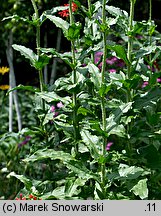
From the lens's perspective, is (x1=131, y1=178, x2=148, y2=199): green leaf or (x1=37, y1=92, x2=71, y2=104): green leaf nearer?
(x1=131, y1=178, x2=148, y2=199): green leaf


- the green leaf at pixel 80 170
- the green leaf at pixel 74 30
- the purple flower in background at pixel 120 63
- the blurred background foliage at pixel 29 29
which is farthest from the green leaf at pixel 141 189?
the purple flower in background at pixel 120 63

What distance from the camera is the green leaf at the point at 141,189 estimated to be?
6.05 ft

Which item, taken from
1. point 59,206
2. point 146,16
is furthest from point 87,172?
point 146,16

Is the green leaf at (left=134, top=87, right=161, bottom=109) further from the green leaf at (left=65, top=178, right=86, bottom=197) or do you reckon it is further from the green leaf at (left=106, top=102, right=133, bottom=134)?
the green leaf at (left=65, top=178, right=86, bottom=197)

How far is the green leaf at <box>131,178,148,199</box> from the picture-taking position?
184 cm

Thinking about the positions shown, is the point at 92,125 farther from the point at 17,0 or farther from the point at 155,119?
the point at 17,0

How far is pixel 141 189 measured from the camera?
1.87m

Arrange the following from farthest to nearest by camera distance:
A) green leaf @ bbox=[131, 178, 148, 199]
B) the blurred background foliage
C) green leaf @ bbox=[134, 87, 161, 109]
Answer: the blurred background foliage
green leaf @ bbox=[134, 87, 161, 109]
green leaf @ bbox=[131, 178, 148, 199]

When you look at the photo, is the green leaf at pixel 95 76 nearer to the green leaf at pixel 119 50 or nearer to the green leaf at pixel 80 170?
the green leaf at pixel 119 50

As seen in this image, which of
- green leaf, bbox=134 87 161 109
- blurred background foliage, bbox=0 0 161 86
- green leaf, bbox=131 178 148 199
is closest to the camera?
green leaf, bbox=131 178 148 199

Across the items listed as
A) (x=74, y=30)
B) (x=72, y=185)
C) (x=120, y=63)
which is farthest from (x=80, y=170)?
(x=120, y=63)

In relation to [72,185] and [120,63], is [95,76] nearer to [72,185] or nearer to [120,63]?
[72,185]

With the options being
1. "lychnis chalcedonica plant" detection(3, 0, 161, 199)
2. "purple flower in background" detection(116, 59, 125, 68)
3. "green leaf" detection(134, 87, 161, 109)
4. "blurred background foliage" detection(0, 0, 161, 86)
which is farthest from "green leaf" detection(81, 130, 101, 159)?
"purple flower in background" detection(116, 59, 125, 68)

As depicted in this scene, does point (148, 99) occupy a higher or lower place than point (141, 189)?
higher
